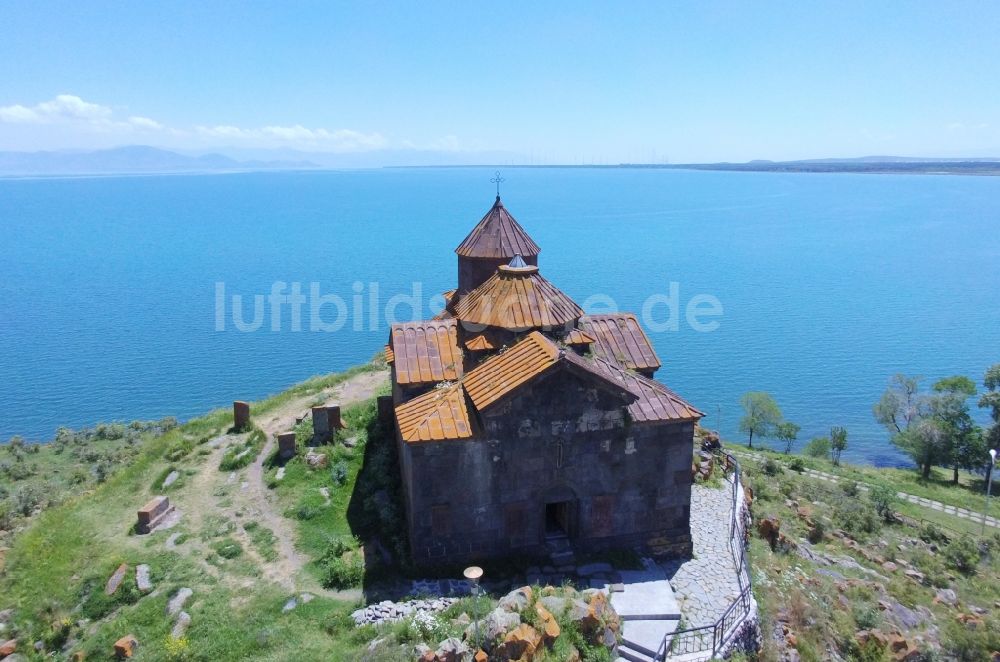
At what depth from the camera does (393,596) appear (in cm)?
1062

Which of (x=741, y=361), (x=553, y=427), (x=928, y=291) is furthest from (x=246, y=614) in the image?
(x=928, y=291)

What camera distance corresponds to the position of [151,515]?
13242mm

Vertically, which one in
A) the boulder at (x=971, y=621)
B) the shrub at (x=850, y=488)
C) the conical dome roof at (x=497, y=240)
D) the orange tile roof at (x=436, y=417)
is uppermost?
the conical dome roof at (x=497, y=240)

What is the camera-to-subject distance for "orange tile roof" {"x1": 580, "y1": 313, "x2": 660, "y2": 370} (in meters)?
13.9

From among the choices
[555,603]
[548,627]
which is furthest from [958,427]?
[548,627]

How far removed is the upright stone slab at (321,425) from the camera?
625 inches

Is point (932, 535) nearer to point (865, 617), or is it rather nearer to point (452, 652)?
point (865, 617)

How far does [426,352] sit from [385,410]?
367 centimetres

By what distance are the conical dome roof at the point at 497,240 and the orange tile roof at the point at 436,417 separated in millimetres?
5655

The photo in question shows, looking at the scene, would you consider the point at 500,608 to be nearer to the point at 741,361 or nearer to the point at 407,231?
the point at 741,361

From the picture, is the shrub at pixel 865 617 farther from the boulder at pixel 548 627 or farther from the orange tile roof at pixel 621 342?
the boulder at pixel 548 627

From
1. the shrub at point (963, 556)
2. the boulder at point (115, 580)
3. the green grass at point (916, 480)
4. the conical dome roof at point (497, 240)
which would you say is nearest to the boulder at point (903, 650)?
the shrub at point (963, 556)

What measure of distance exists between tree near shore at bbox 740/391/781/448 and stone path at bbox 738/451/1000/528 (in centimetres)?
566

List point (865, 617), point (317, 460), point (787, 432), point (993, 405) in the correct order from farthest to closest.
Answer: point (787, 432)
point (993, 405)
point (317, 460)
point (865, 617)
